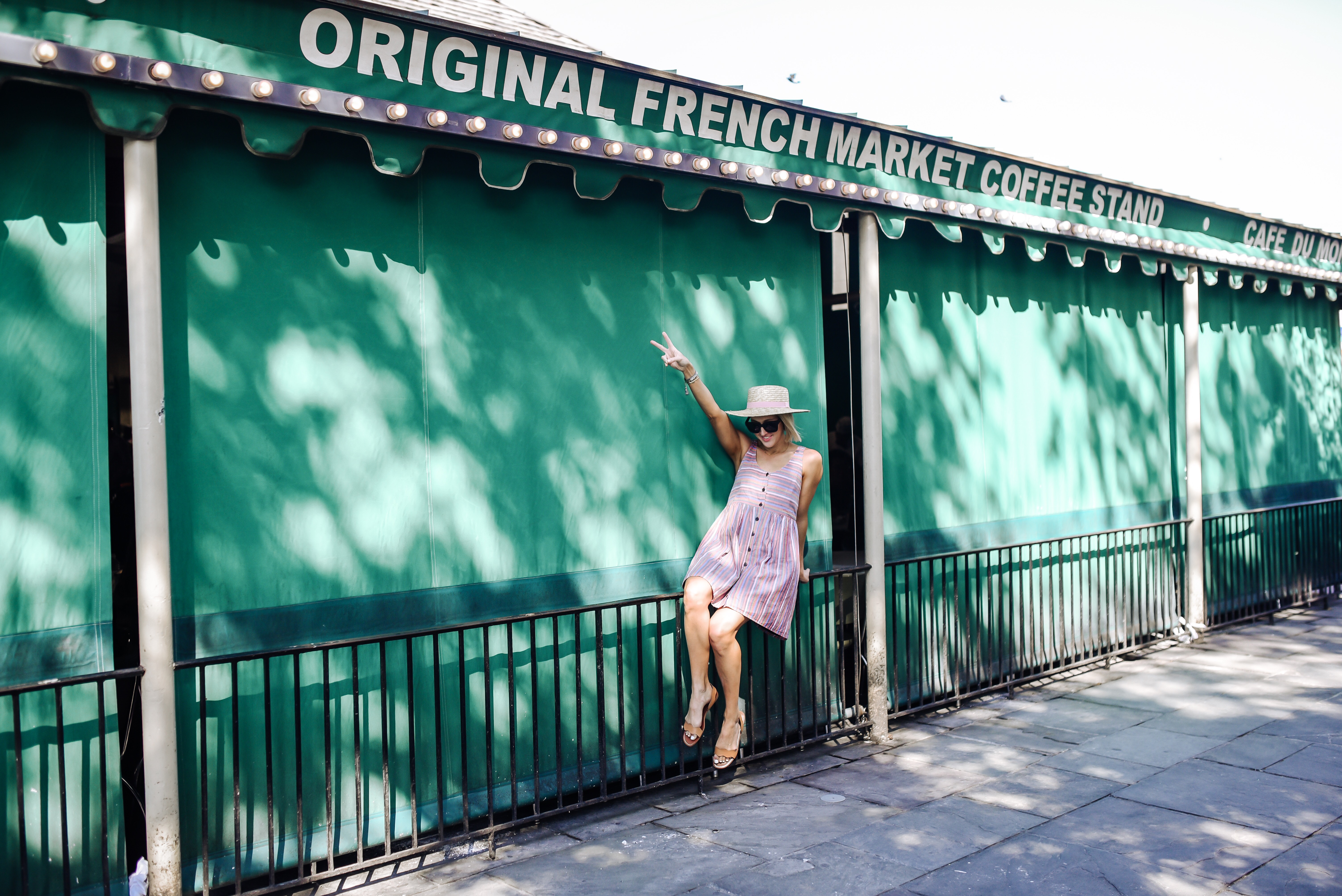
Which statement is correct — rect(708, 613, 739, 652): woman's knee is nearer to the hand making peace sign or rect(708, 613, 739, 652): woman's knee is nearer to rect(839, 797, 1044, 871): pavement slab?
rect(839, 797, 1044, 871): pavement slab

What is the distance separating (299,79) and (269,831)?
322 centimetres

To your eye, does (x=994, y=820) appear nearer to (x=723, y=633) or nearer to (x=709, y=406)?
(x=723, y=633)

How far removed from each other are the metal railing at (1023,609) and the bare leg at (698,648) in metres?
1.81

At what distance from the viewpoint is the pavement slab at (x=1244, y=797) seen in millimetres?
4824

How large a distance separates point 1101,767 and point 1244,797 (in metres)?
0.76

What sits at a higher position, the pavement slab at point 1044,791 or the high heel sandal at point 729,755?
the high heel sandal at point 729,755

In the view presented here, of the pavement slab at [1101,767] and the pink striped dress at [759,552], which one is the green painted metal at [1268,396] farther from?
the pink striped dress at [759,552]

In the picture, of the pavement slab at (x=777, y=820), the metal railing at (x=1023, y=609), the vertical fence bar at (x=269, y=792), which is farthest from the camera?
the metal railing at (x=1023, y=609)

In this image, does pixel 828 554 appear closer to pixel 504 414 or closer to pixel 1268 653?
pixel 504 414

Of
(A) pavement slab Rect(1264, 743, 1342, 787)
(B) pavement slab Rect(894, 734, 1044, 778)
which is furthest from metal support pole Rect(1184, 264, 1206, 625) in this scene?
(B) pavement slab Rect(894, 734, 1044, 778)

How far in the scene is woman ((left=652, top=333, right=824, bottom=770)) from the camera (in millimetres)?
5504

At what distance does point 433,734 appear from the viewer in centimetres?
493

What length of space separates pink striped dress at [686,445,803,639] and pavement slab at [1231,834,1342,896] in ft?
8.29

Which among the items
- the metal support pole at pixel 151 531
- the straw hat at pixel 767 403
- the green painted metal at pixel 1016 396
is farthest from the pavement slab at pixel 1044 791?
the metal support pole at pixel 151 531
